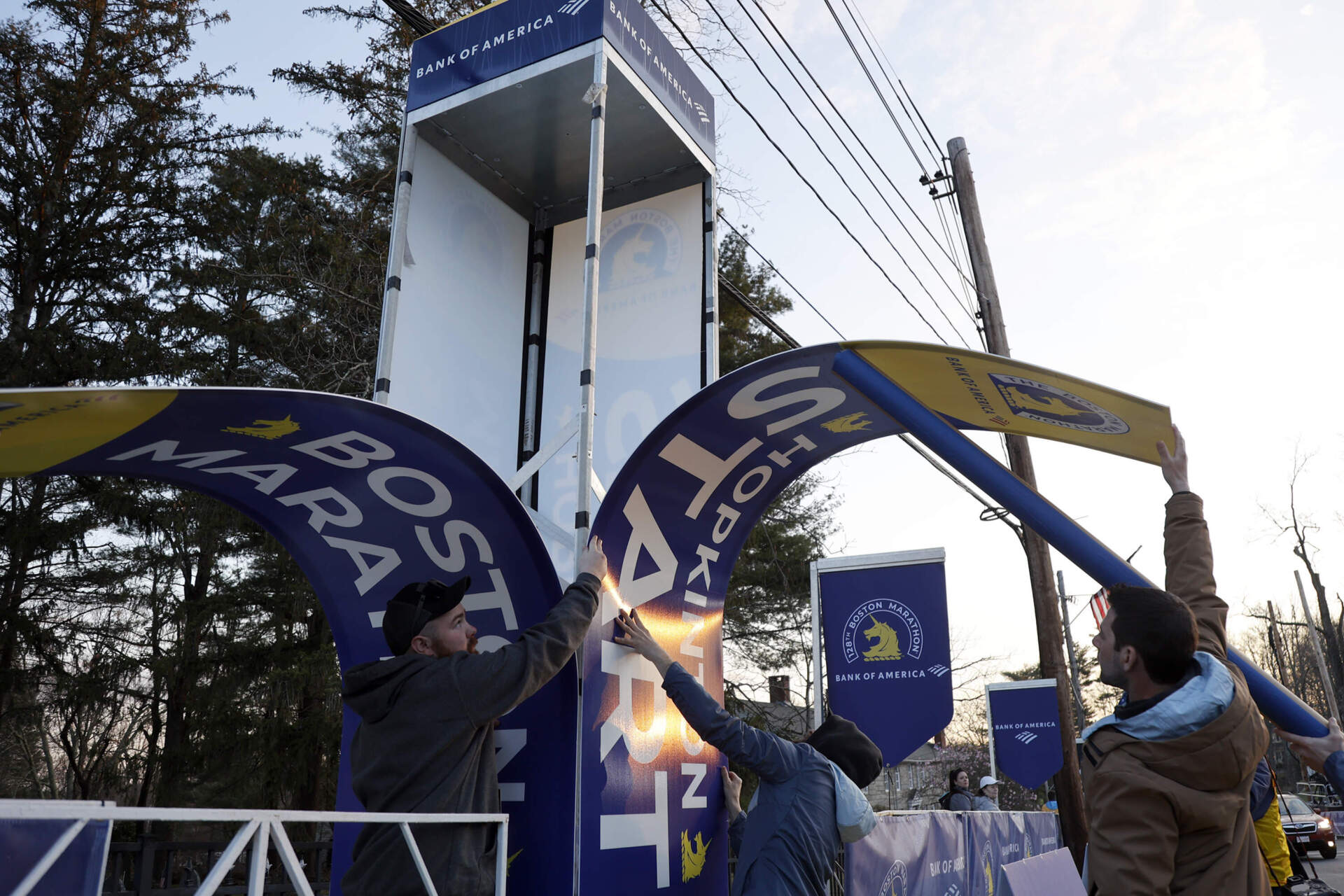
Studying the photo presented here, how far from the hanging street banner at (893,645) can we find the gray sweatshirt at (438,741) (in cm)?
597

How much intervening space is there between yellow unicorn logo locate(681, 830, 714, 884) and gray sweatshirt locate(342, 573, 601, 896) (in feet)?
4.96

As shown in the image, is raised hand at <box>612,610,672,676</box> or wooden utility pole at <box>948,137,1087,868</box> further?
wooden utility pole at <box>948,137,1087,868</box>

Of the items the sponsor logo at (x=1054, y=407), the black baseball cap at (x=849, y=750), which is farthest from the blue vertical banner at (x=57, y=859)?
the sponsor logo at (x=1054, y=407)

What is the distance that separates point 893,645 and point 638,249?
4.76 meters

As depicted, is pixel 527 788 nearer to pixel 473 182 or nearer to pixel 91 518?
pixel 473 182

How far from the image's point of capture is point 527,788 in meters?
4.18

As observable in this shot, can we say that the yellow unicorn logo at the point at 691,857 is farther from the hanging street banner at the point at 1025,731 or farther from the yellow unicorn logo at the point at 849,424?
the hanging street banner at the point at 1025,731

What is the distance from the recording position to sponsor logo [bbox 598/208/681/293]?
6191 mm

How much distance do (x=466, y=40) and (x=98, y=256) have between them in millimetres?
12170

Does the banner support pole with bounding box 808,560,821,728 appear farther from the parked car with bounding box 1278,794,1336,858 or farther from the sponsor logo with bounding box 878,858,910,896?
the parked car with bounding box 1278,794,1336,858

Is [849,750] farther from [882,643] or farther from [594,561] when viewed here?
[882,643]

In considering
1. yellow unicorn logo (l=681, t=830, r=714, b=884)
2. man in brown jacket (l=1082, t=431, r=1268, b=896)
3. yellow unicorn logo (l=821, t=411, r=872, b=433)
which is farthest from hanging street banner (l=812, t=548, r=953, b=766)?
man in brown jacket (l=1082, t=431, r=1268, b=896)

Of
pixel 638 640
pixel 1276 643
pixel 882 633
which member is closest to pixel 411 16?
pixel 638 640

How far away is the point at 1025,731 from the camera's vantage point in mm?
15180
